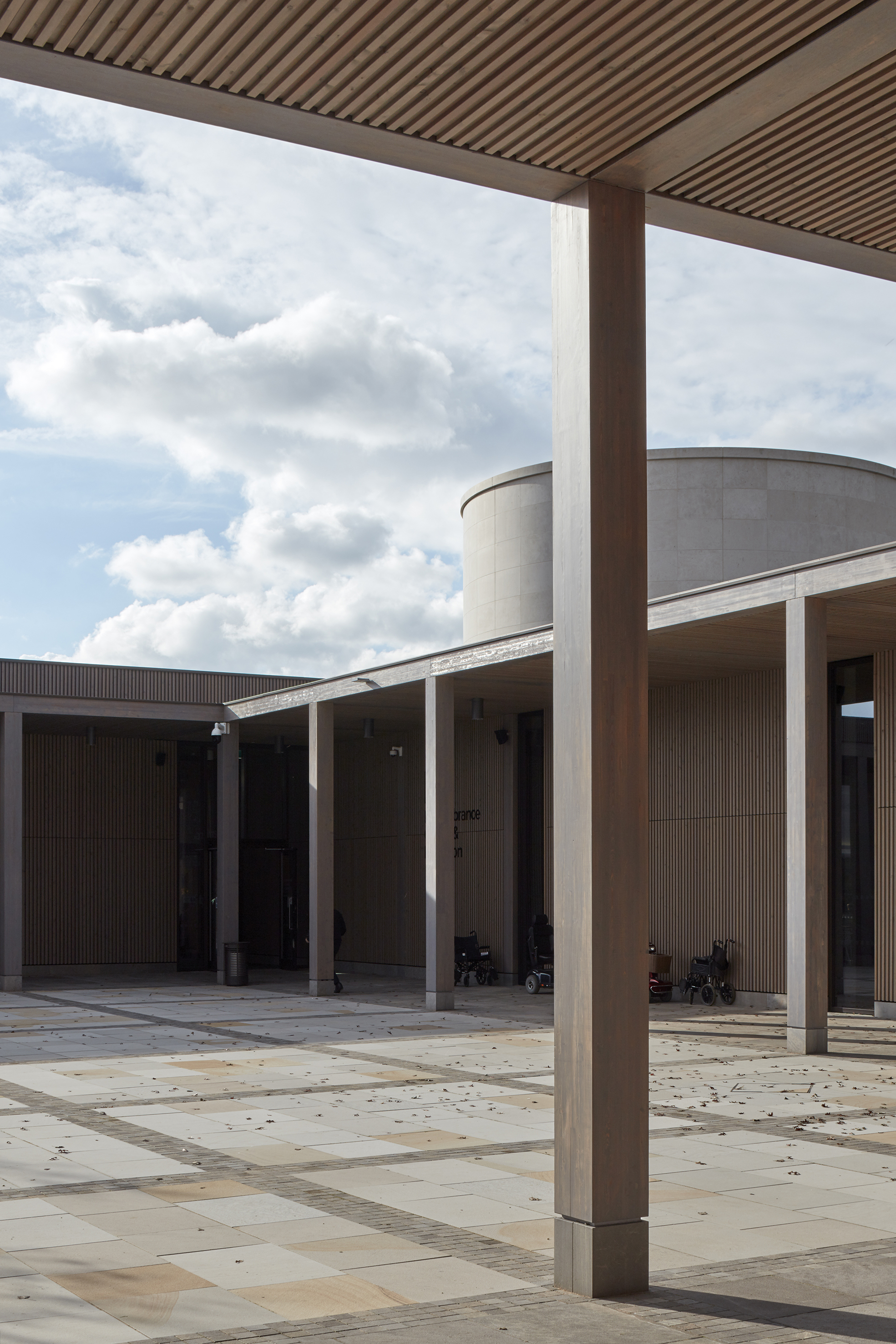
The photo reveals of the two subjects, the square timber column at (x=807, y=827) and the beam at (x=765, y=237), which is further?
the square timber column at (x=807, y=827)

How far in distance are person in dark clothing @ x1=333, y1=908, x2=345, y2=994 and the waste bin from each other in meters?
1.67

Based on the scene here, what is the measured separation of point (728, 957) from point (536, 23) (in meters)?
17.2

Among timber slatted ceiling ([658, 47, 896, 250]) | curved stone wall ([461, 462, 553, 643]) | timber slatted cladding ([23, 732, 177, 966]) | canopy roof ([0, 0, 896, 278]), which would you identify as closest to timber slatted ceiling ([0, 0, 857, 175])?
canopy roof ([0, 0, 896, 278])

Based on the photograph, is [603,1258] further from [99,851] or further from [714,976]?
[99,851]

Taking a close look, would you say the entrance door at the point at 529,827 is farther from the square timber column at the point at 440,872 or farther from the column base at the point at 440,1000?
the column base at the point at 440,1000

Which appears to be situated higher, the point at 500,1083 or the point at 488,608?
the point at 488,608

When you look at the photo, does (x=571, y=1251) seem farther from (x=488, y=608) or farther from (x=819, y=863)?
(x=488, y=608)

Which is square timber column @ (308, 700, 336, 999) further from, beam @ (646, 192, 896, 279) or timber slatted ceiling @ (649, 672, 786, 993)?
beam @ (646, 192, 896, 279)

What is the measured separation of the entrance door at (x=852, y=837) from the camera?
19.0m

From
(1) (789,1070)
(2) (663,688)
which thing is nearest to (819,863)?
(1) (789,1070)

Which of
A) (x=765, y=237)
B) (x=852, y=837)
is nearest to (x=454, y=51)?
(x=765, y=237)

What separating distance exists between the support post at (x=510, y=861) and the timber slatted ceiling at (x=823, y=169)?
1882cm

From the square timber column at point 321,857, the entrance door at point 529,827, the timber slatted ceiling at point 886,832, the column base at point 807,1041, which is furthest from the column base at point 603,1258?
the entrance door at point 529,827

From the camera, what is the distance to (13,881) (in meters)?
24.8
